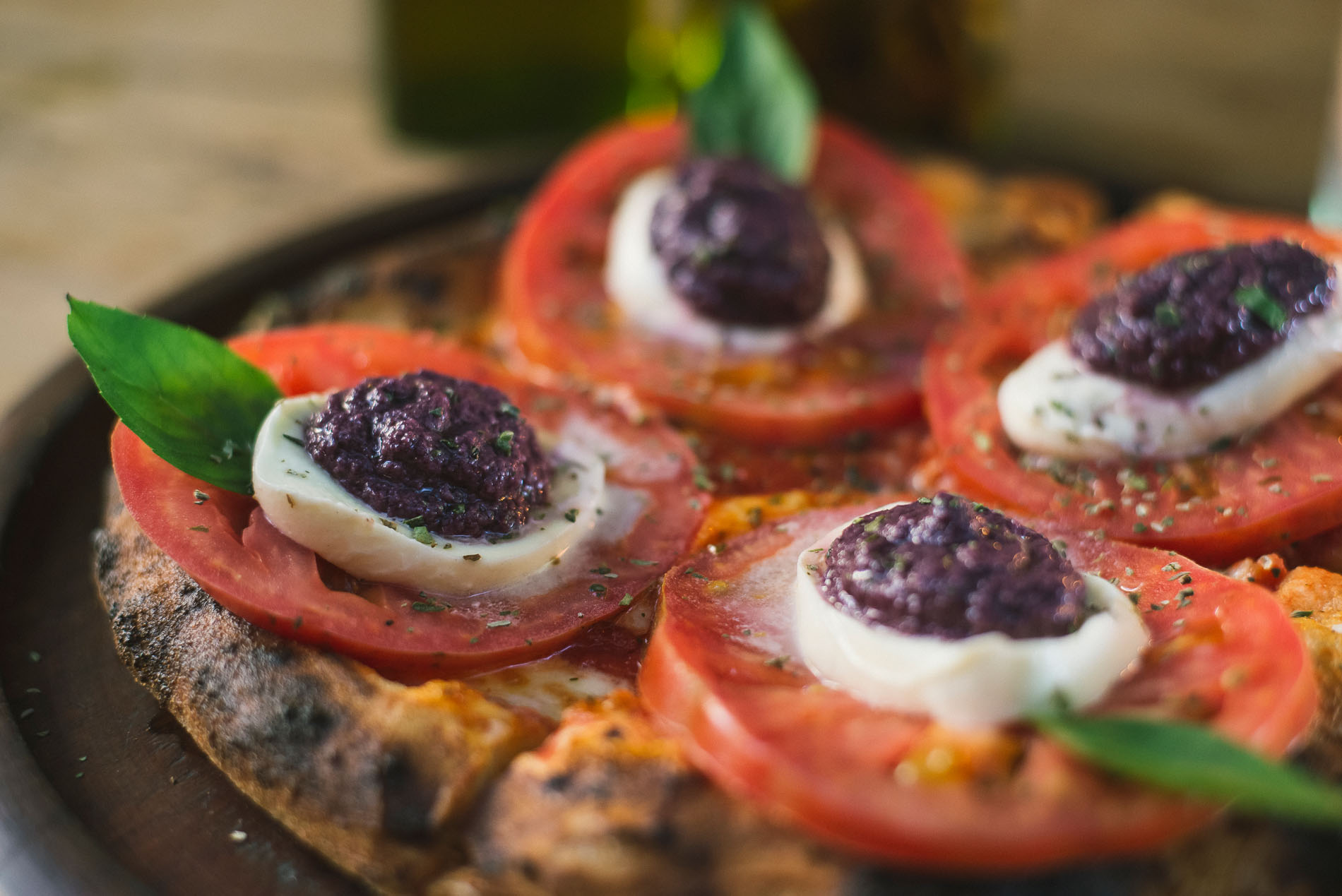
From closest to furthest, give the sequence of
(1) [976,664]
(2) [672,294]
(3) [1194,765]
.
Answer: (3) [1194,765]
(1) [976,664]
(2) [672,294]

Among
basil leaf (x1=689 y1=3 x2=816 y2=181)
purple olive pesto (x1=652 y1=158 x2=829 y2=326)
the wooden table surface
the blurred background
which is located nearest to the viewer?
purple olive pesto (x1=652 y1=158 x2=829 y2=326)

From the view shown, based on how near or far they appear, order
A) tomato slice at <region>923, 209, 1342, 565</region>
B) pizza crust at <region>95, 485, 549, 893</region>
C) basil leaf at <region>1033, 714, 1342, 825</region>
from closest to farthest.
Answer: basil leaf at <region>1033, 714, 1342, 825</region>
pizza crust at <region>95, 485, 549, 893</region>
tomato slice at <region>923, 209, 1342, 565</region>

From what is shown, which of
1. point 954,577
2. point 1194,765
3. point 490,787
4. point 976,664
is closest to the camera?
point 1194,765

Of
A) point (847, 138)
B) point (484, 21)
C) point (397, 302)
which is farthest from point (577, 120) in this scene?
point (397, 302)

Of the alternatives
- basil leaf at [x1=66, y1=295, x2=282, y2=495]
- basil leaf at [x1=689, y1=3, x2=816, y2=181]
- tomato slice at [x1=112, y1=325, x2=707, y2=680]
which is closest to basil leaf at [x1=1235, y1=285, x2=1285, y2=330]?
tomato slice at [x1=112, y1=325, x2=707, y2=680]

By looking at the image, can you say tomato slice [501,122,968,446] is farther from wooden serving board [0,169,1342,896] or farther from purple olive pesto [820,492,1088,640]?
purple olive pesto [820,492,1088,640]

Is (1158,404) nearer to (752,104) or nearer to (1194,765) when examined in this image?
(1194,765)

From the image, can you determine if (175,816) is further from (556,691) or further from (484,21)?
(484,21)

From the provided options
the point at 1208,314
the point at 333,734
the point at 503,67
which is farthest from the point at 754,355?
the point at 503,67
